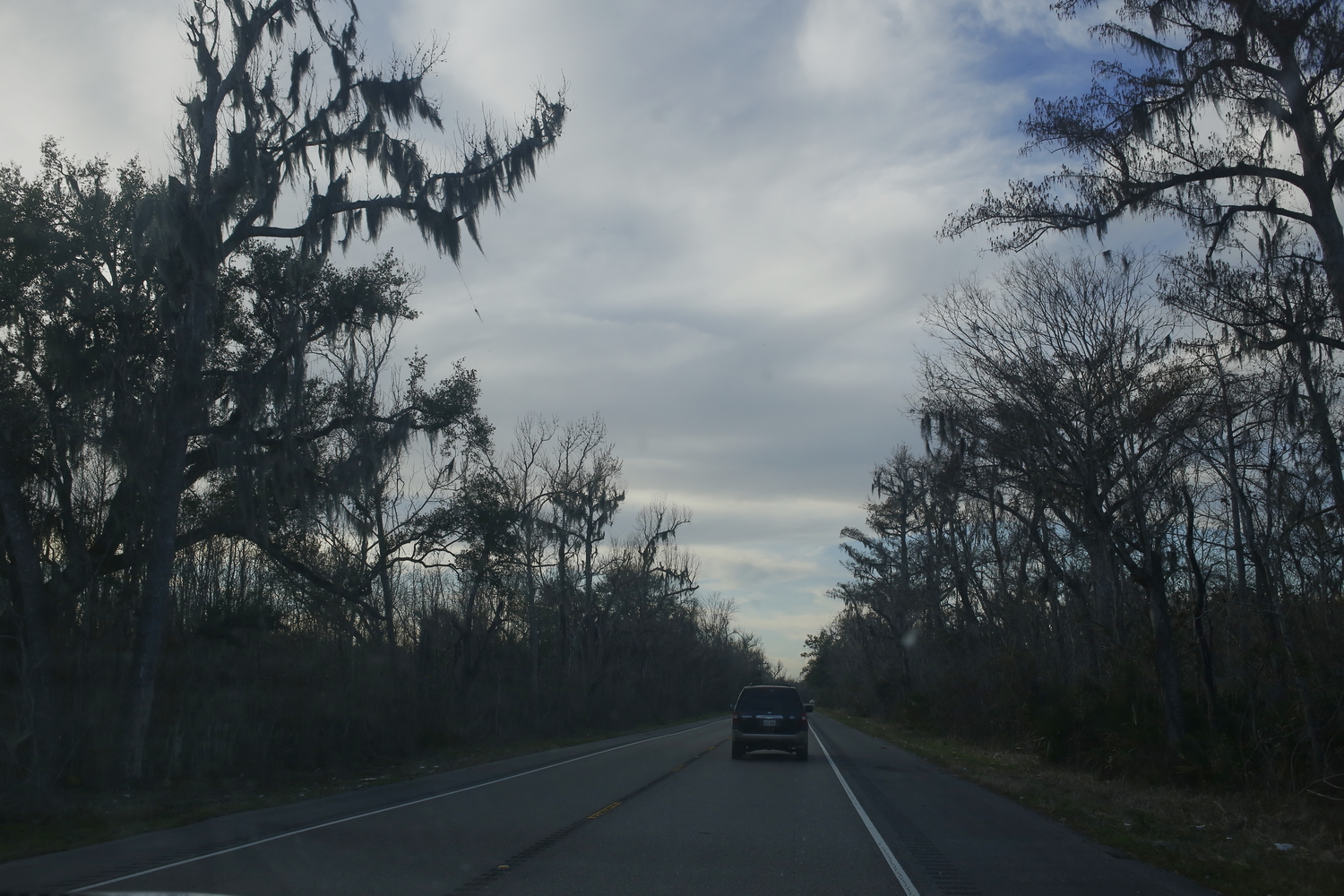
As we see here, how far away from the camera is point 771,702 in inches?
920

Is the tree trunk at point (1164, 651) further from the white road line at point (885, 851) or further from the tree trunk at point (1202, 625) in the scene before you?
the white road line at point (885, 851)

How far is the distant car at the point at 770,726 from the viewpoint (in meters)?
22.7

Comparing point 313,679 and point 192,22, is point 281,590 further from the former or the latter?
point 192,22

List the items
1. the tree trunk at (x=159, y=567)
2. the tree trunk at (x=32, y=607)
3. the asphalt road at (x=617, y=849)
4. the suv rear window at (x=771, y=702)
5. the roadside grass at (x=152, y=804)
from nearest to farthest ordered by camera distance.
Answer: the asphalt road at (x=617, y=849) → the roadside grass at (x=152, y=804) → the tree trunk at (x=32, y=607) → the tree trunk at (x=159, y=567) → the suv rear window at (x=771, y=702)

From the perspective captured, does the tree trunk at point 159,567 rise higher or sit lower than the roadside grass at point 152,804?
higher

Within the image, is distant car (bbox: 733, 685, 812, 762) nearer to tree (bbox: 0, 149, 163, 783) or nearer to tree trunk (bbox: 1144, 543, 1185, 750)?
tree trunk (bbox: 1144, 543, 1185, 750)

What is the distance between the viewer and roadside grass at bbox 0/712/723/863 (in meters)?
11.0

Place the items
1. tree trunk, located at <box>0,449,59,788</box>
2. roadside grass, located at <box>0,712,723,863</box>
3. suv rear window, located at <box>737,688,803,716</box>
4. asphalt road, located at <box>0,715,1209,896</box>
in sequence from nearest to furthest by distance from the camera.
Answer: asphalt road, located at <box>0,715,1209,896</box>, roadside grass, located at <box>0,712,723,863</box>, tree trunk, located at <box>0,449,59,788</box>, suv rear window, located at <box>737,688,803,716</box>

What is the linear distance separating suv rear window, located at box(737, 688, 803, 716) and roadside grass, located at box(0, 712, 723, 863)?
6.82 m

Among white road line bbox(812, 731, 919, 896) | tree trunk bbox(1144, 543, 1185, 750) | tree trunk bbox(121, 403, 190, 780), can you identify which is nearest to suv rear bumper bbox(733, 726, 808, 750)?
white road line bbox(812, 731, 919, 896)

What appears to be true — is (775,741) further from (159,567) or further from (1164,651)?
(159,567)

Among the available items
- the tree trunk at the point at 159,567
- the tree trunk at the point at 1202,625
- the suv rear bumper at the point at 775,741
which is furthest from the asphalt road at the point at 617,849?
the suv rear bumper at the point at 775,741

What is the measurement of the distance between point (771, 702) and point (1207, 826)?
1273 centimetres

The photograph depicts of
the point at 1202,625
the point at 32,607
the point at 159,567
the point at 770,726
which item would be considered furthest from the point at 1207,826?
the point at 32,607
